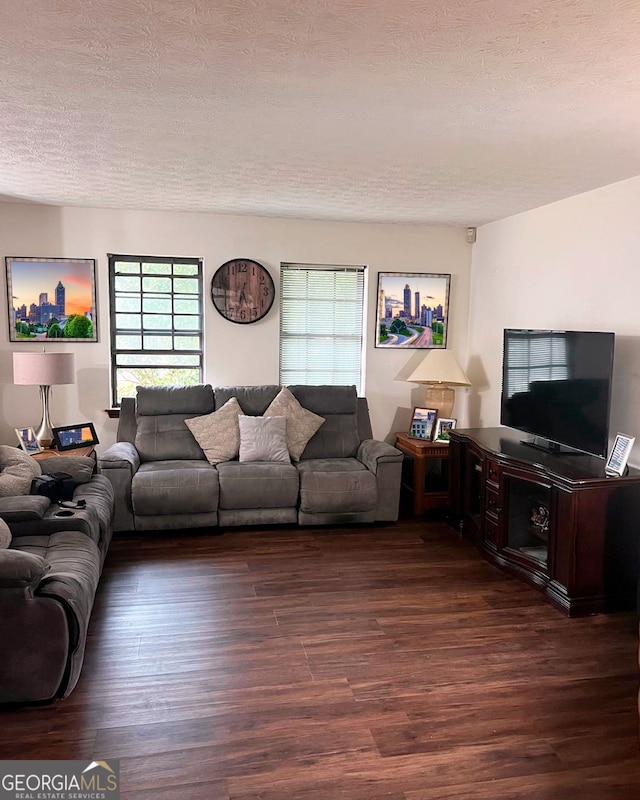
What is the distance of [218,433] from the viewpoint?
202 inches

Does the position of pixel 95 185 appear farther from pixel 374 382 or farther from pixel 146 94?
pixel 374 382

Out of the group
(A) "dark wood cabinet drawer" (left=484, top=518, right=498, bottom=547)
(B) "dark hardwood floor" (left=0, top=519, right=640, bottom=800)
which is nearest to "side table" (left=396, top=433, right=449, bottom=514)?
(A) "dark wood cabinet drawer" (left=484, top=518, right=498, bottom=547)

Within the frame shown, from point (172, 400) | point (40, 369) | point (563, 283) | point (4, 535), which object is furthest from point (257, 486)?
point (563, 283)

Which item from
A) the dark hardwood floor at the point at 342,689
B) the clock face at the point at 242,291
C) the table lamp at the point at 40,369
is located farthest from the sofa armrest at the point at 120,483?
the clock face at the point at 242,291

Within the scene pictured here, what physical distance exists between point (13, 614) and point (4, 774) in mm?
586

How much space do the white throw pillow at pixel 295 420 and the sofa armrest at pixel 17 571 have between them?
9.00ft

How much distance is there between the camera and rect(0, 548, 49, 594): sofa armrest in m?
2.59

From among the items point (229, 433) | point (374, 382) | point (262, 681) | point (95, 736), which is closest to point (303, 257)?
point (374, 382)

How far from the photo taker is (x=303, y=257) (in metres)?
5.75

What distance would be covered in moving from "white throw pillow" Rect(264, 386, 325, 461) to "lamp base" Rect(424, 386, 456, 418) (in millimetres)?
1017

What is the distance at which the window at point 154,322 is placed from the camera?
18.2 ft

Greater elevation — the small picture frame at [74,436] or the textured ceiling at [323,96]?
the textured ceiling at [323,96]

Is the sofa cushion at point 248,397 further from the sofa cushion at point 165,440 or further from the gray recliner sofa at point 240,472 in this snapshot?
the sofa cushion at point 165,440

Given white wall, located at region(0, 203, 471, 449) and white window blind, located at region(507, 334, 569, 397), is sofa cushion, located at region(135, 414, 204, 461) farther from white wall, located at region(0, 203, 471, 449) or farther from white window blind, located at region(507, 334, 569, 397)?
white window blind, located at region(507, 334, 569, 397)
